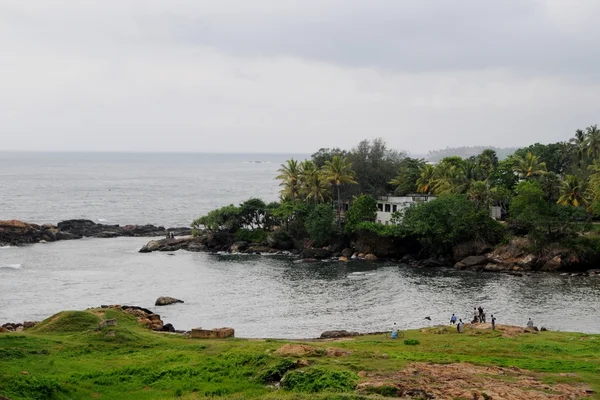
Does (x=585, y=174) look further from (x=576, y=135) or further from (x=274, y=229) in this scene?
(x=274, y=229)

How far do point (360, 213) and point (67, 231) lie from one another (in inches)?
2265

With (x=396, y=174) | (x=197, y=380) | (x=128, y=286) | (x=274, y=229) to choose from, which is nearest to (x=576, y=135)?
(x=396, y=174)

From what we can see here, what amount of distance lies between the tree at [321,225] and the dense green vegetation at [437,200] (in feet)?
0.51

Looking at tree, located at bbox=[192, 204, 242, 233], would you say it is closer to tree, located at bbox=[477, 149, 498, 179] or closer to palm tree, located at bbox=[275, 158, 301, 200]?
palm tree, located at bbox=[275, 158, 301, 200]

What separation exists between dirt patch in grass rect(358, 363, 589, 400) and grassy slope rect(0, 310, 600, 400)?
122 cm

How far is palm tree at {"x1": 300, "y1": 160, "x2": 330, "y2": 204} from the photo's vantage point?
108562 mm

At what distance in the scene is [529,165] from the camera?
358 ft

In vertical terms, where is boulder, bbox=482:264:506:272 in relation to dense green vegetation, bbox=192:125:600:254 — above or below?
below

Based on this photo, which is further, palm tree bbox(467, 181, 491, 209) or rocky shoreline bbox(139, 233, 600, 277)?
palm tree bbox(467, 181, 491, 209)

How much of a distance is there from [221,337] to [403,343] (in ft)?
40.8

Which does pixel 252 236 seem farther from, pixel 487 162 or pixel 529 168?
pixel 487 162

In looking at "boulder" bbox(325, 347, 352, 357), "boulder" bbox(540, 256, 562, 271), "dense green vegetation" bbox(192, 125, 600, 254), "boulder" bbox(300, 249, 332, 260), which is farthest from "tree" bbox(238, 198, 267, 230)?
"boulder" bbox(325, 347, 352, 357)

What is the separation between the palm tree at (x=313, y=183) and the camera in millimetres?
108562

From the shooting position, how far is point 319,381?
3231 cm
